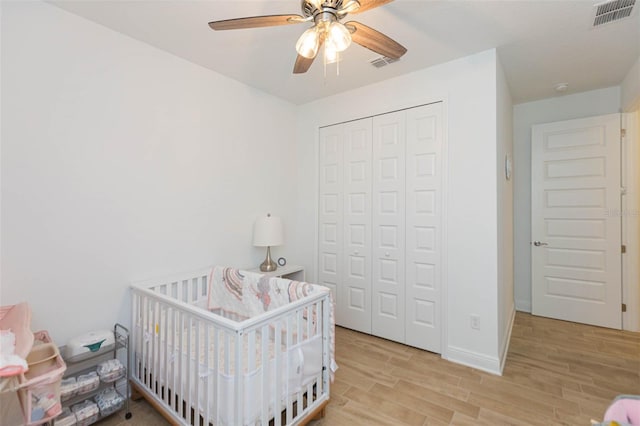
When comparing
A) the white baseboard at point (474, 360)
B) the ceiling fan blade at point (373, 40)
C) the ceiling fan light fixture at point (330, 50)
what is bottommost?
the white baseboard at point (474, 360)

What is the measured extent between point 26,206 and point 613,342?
4.86 meters

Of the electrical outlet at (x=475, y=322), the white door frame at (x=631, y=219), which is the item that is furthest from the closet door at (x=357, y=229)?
the white door frame at (x=631, y=219)

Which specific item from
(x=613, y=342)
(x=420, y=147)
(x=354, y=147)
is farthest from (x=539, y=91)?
(x=613, y=342)

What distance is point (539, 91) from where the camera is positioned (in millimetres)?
3240

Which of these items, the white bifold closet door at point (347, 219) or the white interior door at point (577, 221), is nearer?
the white bifold closet door at point (347, 219)

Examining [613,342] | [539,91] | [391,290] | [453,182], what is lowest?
[613,342]

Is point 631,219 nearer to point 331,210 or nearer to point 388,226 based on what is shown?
point 388,226

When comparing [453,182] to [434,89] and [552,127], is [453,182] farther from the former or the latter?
[552,127]

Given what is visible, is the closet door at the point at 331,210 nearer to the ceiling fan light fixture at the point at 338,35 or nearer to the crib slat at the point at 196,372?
the ceiling fan light fixture at the point at 338,35

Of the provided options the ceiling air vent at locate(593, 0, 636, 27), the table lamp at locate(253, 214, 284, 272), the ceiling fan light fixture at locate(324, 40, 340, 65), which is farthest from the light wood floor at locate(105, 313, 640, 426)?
the ceiling air vent at locate(593, 0, 636, 27)

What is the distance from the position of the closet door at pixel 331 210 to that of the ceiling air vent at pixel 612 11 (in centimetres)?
208

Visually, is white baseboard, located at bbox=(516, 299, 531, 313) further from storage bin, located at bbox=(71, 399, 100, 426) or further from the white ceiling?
storage bin, located at bbox=(71, 399, 100, 426)

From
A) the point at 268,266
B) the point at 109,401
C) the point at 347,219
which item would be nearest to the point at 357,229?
the point at 347,219

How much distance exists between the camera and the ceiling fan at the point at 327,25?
1.35 m
